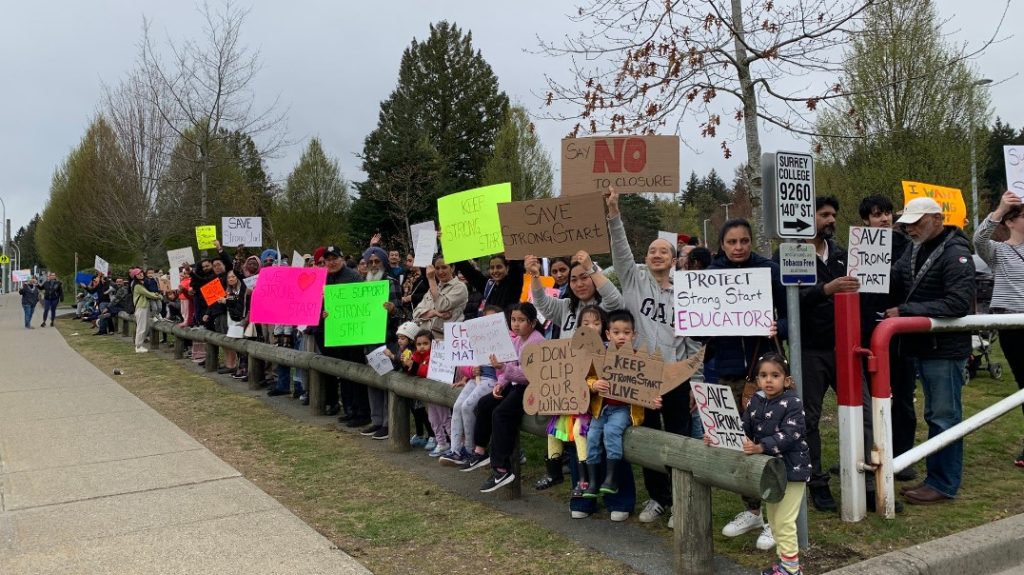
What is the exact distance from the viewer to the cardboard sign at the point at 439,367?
21.3 ft

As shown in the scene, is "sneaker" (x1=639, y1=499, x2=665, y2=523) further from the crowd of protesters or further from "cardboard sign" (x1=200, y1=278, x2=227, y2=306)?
"cardboard sign" (x1=200, y1=278, x2=227, y2=306)

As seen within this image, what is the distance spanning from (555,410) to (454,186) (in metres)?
38.9

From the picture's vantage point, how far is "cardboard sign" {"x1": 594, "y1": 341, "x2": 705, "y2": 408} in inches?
181

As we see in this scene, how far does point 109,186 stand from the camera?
979 inches

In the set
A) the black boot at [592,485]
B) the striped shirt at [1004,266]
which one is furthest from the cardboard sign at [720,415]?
the striped shirt at [1004,266]

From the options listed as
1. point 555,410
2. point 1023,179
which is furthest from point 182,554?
point 1023,179

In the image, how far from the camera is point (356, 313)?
325 inches

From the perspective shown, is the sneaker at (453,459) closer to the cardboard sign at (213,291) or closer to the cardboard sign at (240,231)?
the cardboard sign at (213,291)

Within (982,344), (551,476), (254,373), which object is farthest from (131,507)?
(982,344)

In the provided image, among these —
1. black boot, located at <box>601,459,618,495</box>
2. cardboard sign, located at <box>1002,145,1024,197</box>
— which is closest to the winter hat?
black boot, located at <box>601,459,618,495</box>

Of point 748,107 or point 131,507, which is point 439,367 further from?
point 748,107

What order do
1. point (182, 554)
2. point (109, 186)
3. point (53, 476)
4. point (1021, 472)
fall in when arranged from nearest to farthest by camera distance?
point (182, 554)
point (1021, 472)
point (53, 476)
point (109, 186)

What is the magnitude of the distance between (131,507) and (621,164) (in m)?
4.17

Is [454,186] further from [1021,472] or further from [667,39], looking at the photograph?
[1021,472]
